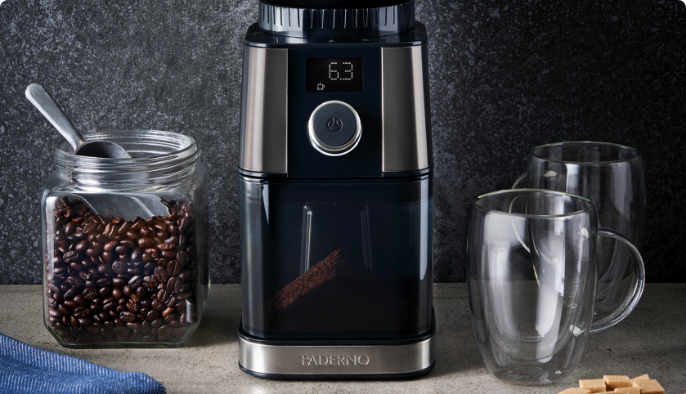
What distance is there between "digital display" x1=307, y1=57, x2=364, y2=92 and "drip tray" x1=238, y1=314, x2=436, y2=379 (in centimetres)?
25

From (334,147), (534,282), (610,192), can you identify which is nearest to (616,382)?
(534,282)

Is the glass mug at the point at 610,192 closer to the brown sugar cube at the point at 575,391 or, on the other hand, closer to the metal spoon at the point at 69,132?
the brown sugar cube at the point at 575,391

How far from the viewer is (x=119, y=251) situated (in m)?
0.79

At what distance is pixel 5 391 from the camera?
686 mm

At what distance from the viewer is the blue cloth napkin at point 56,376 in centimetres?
68

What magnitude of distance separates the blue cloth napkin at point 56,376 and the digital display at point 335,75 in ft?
1.03

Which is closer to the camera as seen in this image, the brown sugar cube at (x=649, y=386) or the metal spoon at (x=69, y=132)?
the brown sugar cube at (x=649, y=386)

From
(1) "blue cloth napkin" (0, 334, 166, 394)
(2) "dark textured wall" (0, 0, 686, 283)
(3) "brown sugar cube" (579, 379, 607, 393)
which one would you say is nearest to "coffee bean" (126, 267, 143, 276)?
(1) "blue cloth napkin" (0, 334, 166, 394)

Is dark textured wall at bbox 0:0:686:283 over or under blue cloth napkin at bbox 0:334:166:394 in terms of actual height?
over

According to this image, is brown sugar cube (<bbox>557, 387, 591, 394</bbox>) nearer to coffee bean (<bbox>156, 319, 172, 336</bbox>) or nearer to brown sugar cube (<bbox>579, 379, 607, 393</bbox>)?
brown sugar cube (<bbox>579, 379, 607, 393</bbox>)

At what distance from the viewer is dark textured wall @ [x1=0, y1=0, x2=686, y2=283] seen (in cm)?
94

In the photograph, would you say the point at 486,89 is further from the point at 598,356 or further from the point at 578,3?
the point at 598,356

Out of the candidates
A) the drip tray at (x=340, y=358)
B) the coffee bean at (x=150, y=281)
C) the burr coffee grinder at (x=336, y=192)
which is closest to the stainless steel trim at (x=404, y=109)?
the burr coffee grinder at (x=336, y=192)

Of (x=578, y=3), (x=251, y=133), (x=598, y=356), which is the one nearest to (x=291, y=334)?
(x=251, y=133)
